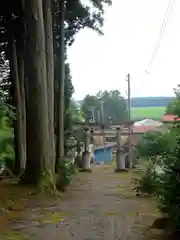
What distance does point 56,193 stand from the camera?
12914 millimetres

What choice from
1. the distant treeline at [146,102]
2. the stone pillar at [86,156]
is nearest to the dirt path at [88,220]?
the stone pillar at [86,156]

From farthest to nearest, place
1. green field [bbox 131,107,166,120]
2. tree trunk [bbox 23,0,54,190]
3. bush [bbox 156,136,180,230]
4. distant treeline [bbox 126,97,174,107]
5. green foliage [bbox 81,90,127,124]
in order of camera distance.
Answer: green foliage [bbox 81,90,127,124] → green field [bbox 131,107,166,120] → distant treeline [bbox 126,97,174,107] → tree trunk [bbox 23,0,54,190] → bush [bbox 156,136,180,230]

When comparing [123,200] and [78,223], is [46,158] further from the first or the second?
[78,223]

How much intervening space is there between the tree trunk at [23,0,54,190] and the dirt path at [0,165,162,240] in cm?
122

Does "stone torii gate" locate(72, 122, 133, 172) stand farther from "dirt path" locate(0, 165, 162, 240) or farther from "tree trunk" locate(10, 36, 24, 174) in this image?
"dirt path" locate(0, 165, 162, 240)

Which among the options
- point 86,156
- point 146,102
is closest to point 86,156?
point 86,156

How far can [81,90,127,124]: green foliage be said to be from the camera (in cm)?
6112

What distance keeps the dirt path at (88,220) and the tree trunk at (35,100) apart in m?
1.22

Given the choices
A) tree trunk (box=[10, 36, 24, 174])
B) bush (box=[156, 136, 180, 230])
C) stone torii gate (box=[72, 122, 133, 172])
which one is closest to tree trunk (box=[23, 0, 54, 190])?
bush (box=[156, 136, 180, 230])

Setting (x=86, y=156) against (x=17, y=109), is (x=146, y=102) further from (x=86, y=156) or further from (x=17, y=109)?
(x=17, y=109)

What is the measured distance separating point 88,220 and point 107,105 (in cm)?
5493

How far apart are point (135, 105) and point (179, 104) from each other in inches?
1665

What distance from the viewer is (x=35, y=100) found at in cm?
1330

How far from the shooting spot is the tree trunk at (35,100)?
13227 millimetres
